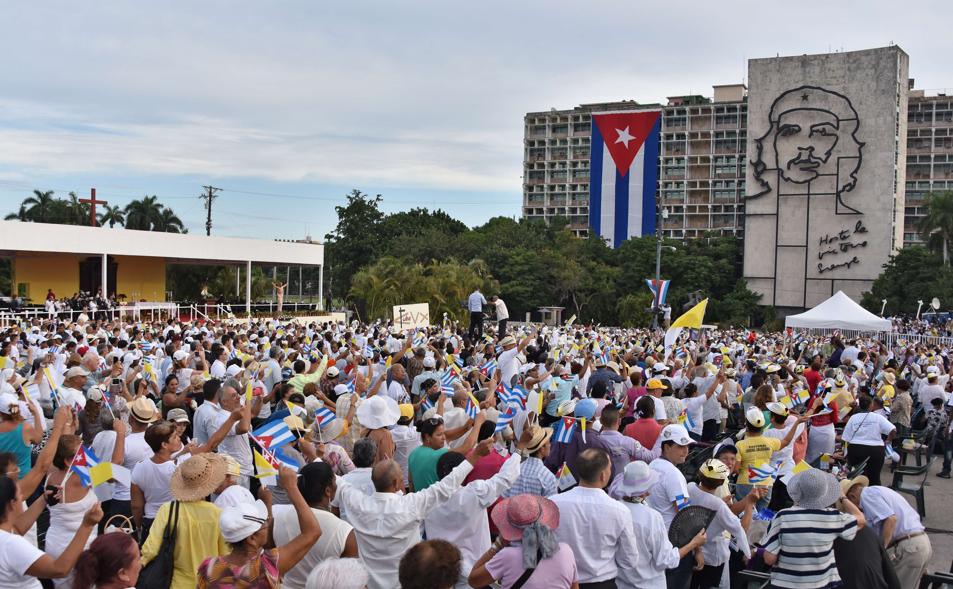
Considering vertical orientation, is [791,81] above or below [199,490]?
above

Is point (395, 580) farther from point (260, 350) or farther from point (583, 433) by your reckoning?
point (260, 350)

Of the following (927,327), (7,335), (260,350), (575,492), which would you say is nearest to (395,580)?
(575,492)

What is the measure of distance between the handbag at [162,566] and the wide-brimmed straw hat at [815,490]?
3.38 meters

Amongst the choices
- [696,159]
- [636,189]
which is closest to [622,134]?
[636,189]

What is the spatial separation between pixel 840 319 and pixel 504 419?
20271 millimetres

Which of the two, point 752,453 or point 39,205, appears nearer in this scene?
point 752,453

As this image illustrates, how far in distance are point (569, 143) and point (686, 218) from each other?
1585 cm

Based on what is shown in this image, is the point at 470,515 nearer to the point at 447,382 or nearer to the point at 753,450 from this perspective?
the point at 753,450

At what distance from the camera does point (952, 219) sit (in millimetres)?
59688

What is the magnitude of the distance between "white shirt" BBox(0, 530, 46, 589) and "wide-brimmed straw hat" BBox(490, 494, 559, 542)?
2119 mm

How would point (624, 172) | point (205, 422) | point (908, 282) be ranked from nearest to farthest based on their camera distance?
point (205, 422) → point (908, 282) → point (624, 172)

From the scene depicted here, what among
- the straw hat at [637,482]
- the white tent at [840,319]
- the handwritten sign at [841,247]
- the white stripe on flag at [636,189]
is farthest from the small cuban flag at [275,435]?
the handwritten sign at [841,247]

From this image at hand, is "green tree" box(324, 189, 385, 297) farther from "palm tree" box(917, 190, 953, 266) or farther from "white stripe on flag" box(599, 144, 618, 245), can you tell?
"palm tree" box(917, 190, 953, 266)

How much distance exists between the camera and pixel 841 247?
222 feet
